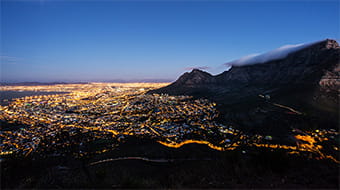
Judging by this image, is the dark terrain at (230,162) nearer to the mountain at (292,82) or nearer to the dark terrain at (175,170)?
the dark terrain at (175,170)

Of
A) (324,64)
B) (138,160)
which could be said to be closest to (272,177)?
(138,160)

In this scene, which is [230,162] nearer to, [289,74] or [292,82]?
[292,82]

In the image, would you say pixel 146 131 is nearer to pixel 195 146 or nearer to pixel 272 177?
pixel 195 146

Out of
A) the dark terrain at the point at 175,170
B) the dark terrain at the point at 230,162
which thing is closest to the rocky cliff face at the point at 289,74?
the dark terrain at the point at 230,162

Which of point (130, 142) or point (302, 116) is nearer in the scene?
point (130, 142)

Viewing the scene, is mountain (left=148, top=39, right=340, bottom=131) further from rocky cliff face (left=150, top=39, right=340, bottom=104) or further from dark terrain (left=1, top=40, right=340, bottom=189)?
dark terrain (left=1, top=40, right=340, bottom=189)

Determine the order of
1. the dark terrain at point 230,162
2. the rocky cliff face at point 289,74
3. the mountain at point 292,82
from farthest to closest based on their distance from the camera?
the rocky cliff face at point 289,74 < the mountain at point 292,82 < the dark terrain at point 230,162

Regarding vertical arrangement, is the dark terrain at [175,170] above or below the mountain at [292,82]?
below

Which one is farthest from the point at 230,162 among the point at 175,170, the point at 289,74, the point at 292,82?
the point at 289,74

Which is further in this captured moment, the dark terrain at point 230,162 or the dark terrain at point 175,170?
the dark terrain at point 230,162
